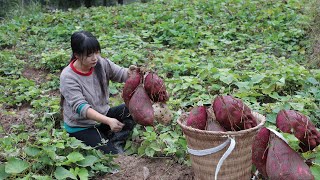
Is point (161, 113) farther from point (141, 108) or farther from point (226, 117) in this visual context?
point (226, 117)

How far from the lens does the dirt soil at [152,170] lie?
314cm

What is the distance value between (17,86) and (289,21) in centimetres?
512

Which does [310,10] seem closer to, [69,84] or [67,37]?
[67,37]

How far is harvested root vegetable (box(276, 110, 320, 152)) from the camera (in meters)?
2.47

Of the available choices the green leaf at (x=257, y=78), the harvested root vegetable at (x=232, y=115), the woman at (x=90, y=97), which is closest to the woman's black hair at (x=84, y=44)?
A: the woman at (x=90, y=97)

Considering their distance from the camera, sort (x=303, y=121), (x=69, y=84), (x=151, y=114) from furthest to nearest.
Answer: (x=69, y=84) → (x=151, y=114) → (x=303, y=121)

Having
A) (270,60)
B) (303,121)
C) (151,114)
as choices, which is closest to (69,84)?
(151,114)

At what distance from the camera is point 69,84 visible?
3627 mm

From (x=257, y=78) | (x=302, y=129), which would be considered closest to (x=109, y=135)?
(x=257, y=78)

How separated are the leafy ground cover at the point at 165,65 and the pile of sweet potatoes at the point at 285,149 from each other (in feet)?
0.28

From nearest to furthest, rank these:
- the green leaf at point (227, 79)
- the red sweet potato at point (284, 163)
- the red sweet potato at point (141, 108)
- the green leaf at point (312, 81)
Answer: the red sweet potato at point (284, 163)
the red sweet potato at point (141, 108)
the green leaf at point (312, 81)
the green leaf at point (227, 79)

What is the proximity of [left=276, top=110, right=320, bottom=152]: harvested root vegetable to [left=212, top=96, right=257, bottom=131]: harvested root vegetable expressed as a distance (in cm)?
20

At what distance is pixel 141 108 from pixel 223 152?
0.90 m

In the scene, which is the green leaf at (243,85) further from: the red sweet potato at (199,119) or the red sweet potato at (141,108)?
the red sweet potato at (199,119)
